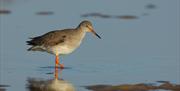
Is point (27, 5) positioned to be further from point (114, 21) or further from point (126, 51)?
point (126, 51)

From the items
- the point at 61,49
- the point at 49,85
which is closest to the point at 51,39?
the point at 61,49

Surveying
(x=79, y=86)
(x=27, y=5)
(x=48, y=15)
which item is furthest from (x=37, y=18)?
(x=79, y=86)

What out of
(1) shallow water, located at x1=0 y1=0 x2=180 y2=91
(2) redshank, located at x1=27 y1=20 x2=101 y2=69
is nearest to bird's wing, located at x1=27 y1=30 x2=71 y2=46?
(2) redshank, located at x1=27 y1=20 x2=101 y2=69

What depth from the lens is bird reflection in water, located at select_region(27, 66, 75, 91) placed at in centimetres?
1463

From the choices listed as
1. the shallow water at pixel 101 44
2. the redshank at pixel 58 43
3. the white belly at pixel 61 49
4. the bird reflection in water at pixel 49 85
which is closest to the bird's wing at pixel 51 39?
the redshank at pixel 58 43

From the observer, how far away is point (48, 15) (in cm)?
2350

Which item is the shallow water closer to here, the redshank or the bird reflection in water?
the bird reflection in water

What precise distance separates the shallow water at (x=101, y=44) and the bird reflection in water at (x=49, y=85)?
0.48 ft

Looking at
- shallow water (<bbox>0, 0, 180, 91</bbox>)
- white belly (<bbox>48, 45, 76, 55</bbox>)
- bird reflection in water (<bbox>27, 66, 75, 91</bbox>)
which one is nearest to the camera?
bird reflection in water (<bbox>27, 66, 75, 91</bbox>)

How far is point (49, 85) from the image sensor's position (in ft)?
48.9

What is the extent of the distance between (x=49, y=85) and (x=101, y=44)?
4.34 m

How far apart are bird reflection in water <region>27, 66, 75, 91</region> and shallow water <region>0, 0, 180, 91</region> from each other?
0.48 feet

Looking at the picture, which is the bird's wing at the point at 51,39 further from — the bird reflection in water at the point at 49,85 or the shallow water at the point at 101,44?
the bird reflection in water at the point at 49,85

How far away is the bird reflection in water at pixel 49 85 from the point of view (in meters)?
14.6
